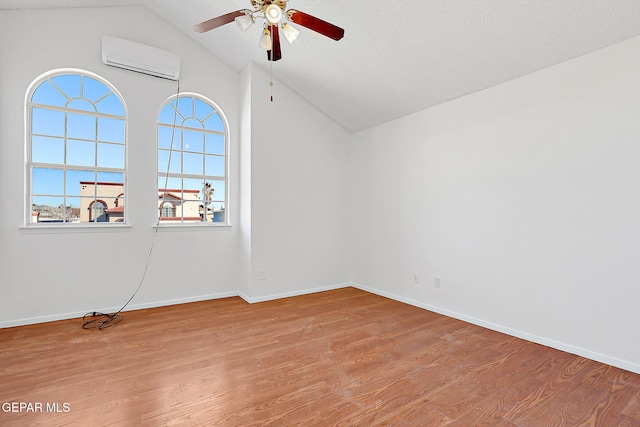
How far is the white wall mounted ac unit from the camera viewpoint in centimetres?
342

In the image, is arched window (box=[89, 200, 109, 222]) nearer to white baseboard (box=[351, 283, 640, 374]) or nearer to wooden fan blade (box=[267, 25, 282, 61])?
wooden fan blade (box=[267, 25, 282, 61])

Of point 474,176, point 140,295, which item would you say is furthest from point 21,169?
point 474,176

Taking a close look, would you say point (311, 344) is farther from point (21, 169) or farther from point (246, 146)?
point (21, 169)

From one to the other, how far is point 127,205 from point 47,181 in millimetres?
779

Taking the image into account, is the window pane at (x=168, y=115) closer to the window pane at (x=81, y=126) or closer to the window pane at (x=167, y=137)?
the window pane at (x=167, y=137)

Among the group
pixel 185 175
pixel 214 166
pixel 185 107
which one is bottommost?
pixel 185 175

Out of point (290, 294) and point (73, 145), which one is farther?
point (290, 294)

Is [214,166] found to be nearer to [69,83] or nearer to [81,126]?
[81,126]

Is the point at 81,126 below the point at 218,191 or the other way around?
the other way around

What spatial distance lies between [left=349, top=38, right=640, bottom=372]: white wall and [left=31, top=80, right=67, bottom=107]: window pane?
160 inches

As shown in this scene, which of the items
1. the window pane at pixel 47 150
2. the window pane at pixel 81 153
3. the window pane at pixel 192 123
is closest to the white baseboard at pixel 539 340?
the window pane at pixel 192 123

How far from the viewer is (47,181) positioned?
129 inches

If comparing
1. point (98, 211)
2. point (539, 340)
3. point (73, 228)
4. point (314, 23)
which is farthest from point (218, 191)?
point (539, 340)

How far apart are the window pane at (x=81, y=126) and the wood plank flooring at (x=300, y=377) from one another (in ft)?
6.75
